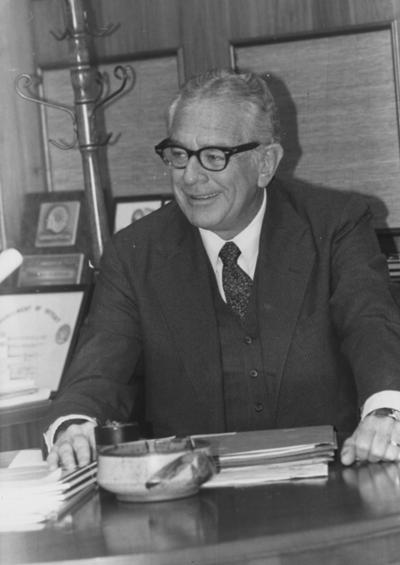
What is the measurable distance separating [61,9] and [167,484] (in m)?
2.80

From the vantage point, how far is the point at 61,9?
14.3ft

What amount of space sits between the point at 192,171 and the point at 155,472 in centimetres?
112

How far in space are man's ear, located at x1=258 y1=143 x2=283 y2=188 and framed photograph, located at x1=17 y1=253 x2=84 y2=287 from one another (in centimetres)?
130

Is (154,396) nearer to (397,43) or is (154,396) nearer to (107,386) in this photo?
(107,386)

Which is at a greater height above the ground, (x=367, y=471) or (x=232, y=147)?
(x=232, y=147)

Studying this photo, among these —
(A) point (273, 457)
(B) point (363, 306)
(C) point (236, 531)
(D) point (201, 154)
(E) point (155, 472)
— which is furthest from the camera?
(D) point (201, 154)

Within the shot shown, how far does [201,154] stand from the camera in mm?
2900

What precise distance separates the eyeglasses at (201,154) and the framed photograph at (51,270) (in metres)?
1.40

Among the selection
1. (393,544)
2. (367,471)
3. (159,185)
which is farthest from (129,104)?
(393,544)

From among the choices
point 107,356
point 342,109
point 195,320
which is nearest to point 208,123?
point 195,320

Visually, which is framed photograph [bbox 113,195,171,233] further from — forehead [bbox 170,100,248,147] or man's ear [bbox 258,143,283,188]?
forehead [bbox 170,100,248,147]

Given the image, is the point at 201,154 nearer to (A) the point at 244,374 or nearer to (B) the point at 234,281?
(B) the point at 234,281

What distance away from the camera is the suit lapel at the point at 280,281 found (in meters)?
2.98

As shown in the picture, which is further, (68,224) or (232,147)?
(68,224)
